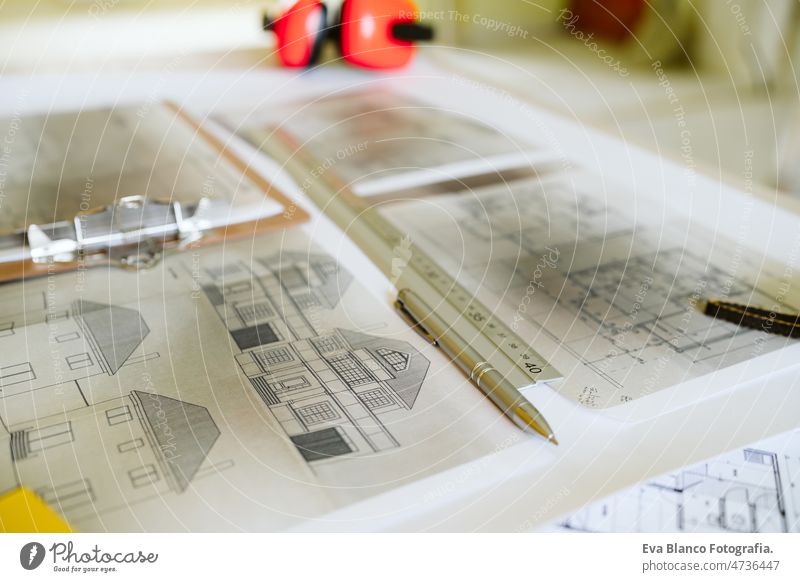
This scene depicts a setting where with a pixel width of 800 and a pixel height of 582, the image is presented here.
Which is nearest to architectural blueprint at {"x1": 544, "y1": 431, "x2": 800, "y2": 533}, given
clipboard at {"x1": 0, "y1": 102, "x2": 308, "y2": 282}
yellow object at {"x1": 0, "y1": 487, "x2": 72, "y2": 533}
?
yellow object at {"x1": 0, "y1": 487, "x2": 72, "y2": 533}

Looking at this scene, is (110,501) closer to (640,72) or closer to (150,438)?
(150,438)

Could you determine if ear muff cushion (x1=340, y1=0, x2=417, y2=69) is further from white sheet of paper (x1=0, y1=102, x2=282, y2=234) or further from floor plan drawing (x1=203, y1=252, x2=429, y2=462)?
floor plan drawing (x1=203, y1=252, x2=429, y2=462)

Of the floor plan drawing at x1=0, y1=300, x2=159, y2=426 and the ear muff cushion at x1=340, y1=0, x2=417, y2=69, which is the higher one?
the ear muff cushion at x1=340, y1=0, x2=417, y2=69

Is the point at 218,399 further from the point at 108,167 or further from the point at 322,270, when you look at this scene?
the point at 108,167

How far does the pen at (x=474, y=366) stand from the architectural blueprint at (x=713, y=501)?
48 mm

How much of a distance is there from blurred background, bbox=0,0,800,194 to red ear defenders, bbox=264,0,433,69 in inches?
2.0

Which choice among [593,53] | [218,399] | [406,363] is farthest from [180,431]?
[593,53]

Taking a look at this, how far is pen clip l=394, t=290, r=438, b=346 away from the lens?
1.51 ft

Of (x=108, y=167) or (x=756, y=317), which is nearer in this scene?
(x=756, y=317)

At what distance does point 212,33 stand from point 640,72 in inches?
28.3

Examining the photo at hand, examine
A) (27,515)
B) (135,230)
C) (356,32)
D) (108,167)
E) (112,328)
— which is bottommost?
(27,515)

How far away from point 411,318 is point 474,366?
70 mm

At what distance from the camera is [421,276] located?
20.6 inches

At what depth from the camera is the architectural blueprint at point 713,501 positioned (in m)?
0.34
